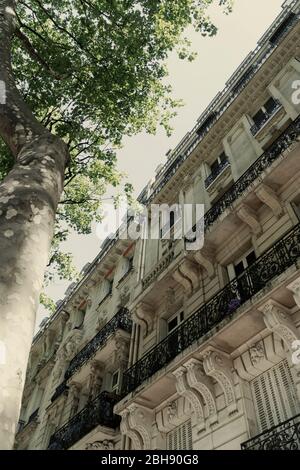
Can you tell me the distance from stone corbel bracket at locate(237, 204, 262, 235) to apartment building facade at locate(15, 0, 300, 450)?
0.10 feet

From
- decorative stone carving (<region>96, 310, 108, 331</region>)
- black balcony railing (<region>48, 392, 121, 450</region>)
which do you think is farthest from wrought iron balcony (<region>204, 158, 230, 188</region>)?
black balcony railing (<region>48, 392, 121, 450</region>)

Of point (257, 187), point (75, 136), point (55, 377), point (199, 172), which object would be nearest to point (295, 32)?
point (199, 172)

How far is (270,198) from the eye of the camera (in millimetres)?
10773

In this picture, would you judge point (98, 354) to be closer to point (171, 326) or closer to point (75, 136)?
point (171, 326)

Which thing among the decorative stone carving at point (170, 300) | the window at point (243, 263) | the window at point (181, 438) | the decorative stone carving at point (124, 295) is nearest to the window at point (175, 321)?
the decorative stone carving at point (170, 300)

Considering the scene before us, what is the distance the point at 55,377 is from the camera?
18.8 meters

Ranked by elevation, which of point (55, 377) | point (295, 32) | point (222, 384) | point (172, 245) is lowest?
point (222, 384)

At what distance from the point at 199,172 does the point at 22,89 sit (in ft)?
25.1

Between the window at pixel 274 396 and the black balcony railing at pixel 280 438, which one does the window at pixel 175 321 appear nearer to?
the window at pixel 274 396

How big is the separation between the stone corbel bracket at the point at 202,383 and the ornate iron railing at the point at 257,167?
14.4ft

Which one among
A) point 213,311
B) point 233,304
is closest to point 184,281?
point 213,311

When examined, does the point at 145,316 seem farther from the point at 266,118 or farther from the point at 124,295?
the point at 266,118

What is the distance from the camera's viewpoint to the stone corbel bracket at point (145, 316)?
13570 mm

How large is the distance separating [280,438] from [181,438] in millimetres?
3428
